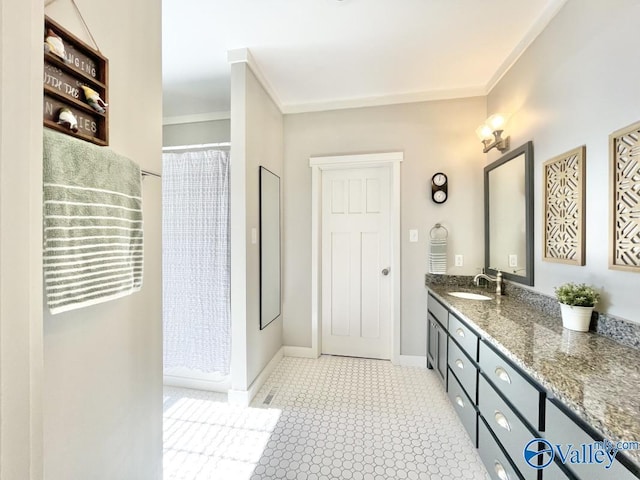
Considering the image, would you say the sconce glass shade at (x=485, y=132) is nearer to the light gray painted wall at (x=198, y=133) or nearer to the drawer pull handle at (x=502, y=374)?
the drawer pull handle at (x=502, y=374)

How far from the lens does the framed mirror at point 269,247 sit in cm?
231

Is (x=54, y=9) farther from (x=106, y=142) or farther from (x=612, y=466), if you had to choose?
(x=612, y=466)

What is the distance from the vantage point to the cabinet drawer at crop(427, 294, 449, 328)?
2.03 meters

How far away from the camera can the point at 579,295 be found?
1314 millimetres

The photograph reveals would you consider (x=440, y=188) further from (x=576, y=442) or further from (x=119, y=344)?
(x=119, y=344)

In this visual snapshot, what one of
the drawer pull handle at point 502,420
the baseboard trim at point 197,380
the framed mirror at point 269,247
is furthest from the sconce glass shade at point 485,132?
the baseboard trim at point 197,380

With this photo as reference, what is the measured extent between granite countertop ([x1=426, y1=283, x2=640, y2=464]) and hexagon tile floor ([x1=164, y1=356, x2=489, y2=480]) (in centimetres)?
79

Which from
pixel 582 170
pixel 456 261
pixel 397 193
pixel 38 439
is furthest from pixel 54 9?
pixel 456 261

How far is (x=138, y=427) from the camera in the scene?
3.60 ft

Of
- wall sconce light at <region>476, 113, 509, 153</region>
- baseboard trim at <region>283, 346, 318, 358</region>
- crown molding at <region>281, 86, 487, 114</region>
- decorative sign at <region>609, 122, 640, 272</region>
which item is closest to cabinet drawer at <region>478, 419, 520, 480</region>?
decorative sign at <region>609, 122, 640, 272</region>

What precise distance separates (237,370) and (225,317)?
40 centimetres

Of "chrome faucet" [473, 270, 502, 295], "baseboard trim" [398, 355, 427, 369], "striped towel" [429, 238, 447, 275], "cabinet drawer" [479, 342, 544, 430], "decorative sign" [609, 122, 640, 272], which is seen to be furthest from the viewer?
"baseboard trim" [398, 355, 427, 369]

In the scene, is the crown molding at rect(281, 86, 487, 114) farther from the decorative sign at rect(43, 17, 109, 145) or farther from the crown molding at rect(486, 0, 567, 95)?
the decorative sign at rect(43, 17, 109, 145)

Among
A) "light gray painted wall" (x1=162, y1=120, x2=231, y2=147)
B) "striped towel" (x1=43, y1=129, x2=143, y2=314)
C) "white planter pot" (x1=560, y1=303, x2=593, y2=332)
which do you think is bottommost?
"white planter pot" (x1=560, y1=303, x2=593, y2=332)
